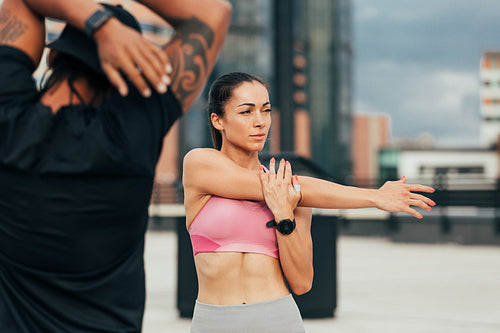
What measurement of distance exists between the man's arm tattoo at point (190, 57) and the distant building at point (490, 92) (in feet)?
419

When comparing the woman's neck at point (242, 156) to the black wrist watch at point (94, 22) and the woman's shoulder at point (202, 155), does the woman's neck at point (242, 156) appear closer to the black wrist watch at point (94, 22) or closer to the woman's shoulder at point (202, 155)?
the woman's shoulder at point (202, 155)

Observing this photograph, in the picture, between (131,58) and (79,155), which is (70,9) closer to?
(131,58)

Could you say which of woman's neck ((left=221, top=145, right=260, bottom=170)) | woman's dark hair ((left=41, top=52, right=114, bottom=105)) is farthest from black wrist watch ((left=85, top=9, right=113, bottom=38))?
woman's neck ((left=221, top=145, right=260, bottom=170))

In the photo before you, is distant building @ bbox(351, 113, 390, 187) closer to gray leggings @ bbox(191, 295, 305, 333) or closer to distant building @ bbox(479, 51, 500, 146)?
distant building @ bbox(479, 51, 500, 146)

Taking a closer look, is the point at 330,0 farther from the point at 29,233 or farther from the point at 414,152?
the point at 29,233

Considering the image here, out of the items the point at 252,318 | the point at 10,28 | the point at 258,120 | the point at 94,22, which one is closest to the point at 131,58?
the point at 94,22

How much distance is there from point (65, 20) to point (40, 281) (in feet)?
1.98

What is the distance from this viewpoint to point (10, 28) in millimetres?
1529

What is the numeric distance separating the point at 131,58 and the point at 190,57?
20cm

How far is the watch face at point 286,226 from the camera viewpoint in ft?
6.96

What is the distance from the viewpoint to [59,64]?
5.16ft

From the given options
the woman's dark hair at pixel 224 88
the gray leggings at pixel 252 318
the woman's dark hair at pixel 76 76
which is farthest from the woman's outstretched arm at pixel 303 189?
the woman's dark hair at pixel 76 76

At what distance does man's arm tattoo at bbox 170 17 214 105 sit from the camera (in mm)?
1548

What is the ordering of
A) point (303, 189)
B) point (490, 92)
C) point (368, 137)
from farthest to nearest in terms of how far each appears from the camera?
point (490, 92) → point (368, 137) → point (303, 189)
